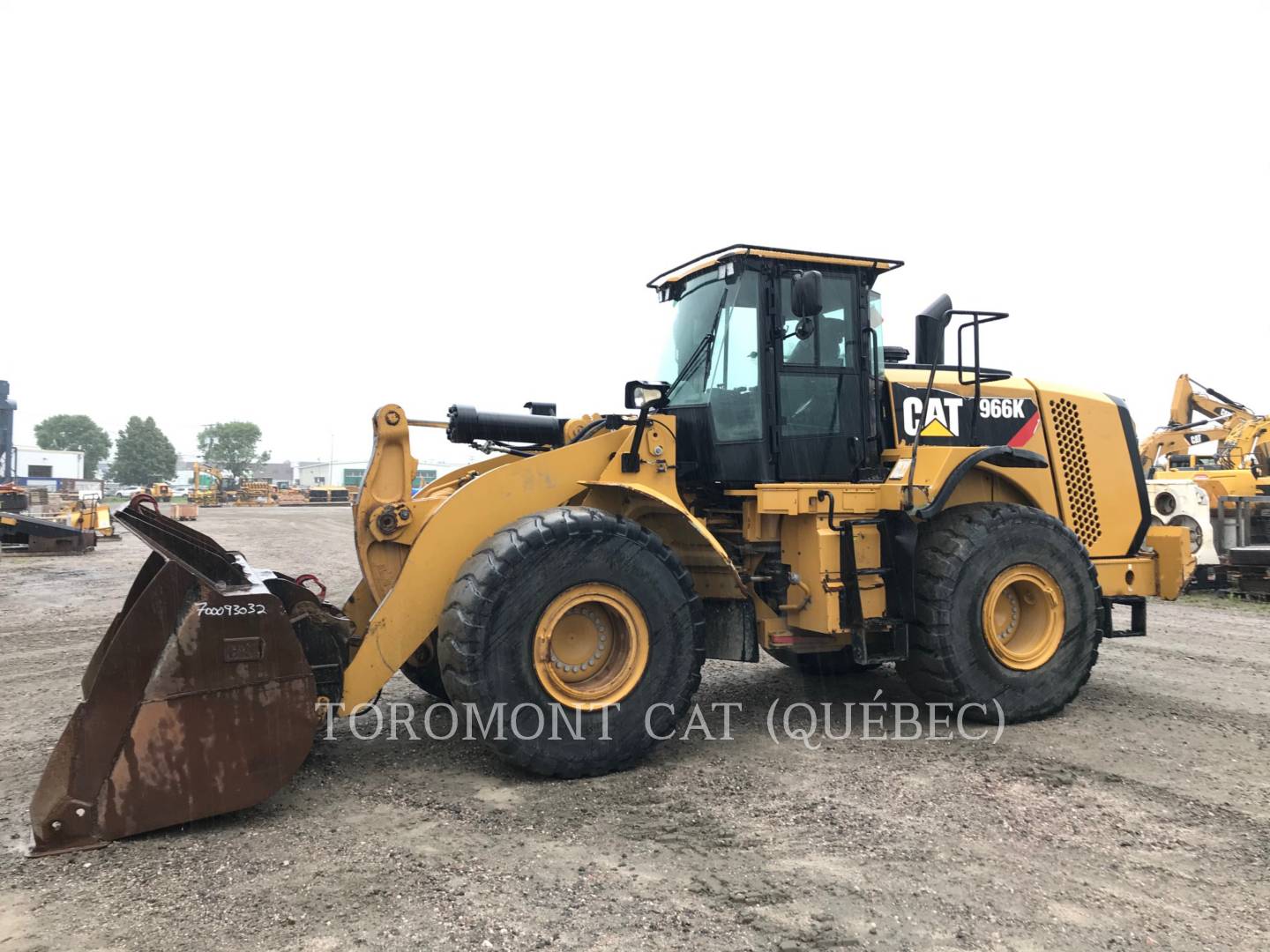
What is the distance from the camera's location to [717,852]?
137 inches

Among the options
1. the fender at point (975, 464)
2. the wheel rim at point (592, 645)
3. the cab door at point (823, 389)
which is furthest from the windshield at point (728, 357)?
the wheel rim at point (592, 645)

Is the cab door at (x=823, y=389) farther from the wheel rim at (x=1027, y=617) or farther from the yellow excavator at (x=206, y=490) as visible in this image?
the yellow excavator at (x=206, y=490)

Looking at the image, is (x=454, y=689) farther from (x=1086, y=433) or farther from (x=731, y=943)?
(x=1086, y=433)

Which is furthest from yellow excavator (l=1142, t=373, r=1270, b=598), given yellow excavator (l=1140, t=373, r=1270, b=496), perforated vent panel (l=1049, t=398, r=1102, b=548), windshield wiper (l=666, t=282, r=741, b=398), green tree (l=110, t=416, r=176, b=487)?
green tree (l=110, t=416, r=176, b=487)

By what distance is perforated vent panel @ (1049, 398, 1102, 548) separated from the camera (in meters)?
6.11

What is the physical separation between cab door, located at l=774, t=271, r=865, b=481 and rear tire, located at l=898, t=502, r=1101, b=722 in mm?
743

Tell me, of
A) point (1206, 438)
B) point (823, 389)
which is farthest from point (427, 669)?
point (1206, 438)

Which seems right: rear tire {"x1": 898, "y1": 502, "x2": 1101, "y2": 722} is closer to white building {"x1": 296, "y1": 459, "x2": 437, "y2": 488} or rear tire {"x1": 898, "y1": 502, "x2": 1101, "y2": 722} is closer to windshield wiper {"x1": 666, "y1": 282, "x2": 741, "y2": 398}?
windshield wiper {"x1": 666, "y1": 282, "x2": 741, "y2": 398}

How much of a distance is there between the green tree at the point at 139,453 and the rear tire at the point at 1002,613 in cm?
9705

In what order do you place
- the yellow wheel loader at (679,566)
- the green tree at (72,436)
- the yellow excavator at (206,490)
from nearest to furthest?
the yellow wheel loader at (679,566), the yellow excavator at (206,490), the green tree at (72,436)

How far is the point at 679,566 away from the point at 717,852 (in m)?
1.50

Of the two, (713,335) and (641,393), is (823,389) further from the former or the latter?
(641,393)

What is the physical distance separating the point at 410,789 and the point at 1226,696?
558cm

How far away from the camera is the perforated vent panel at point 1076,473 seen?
6113 mm
